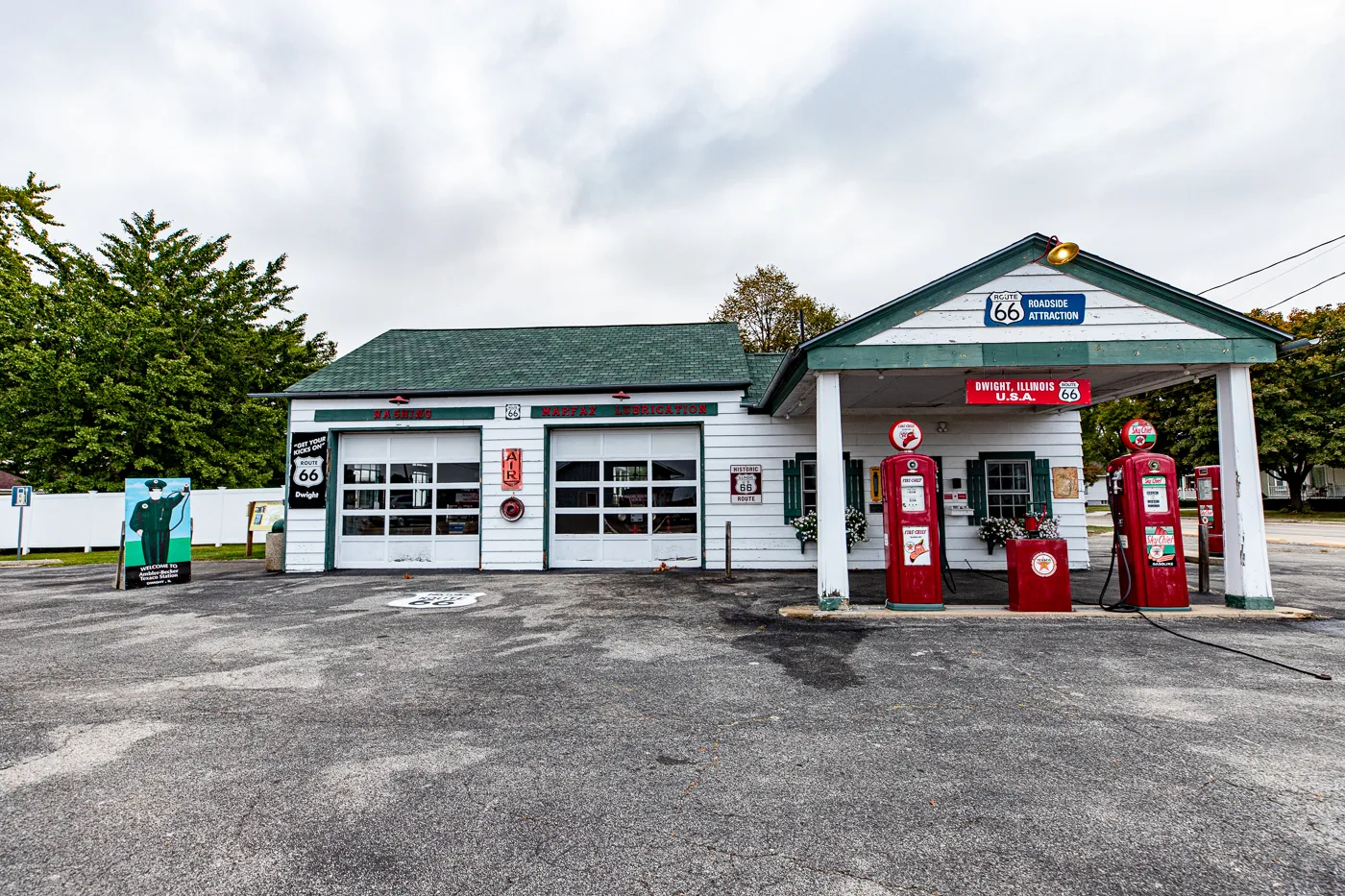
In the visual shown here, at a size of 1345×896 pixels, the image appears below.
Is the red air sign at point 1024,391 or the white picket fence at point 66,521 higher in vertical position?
the red air sign at point 1024,391

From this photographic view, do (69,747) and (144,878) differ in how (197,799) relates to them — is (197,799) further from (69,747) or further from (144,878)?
(69,747)

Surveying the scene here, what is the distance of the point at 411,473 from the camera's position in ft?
42.4

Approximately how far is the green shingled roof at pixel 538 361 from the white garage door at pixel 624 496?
43.7 inches

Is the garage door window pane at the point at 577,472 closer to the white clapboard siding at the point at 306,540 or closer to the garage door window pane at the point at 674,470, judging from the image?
the garage door window pane at the point at 674,470

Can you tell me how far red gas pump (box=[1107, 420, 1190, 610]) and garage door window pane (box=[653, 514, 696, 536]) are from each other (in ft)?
22.4

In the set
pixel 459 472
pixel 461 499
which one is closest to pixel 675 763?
pixel 461 499

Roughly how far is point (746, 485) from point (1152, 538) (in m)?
6.23

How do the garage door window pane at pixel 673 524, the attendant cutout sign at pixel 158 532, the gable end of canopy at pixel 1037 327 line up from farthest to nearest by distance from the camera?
the garage door window pane at pixel 673 524, the attendant cutout sign at pixel 158 532, the gable end of canopy at pixel 1037 327

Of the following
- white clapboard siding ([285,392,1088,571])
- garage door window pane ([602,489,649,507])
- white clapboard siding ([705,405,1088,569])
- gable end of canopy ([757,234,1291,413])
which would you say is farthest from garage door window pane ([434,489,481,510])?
gable end of canopy ([757,234,1291,413])

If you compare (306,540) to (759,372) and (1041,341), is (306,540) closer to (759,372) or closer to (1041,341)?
(759,372)

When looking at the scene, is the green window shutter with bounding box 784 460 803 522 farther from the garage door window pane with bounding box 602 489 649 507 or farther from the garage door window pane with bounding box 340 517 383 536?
the garage door window pane with bounding box 340 517 383 536

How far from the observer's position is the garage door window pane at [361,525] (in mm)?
12914

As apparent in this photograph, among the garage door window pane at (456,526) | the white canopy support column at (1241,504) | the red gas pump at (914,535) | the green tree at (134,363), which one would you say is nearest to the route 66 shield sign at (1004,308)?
the red gas pump at (914,535)

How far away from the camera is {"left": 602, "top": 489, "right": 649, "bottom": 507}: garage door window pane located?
1257 centimetres
